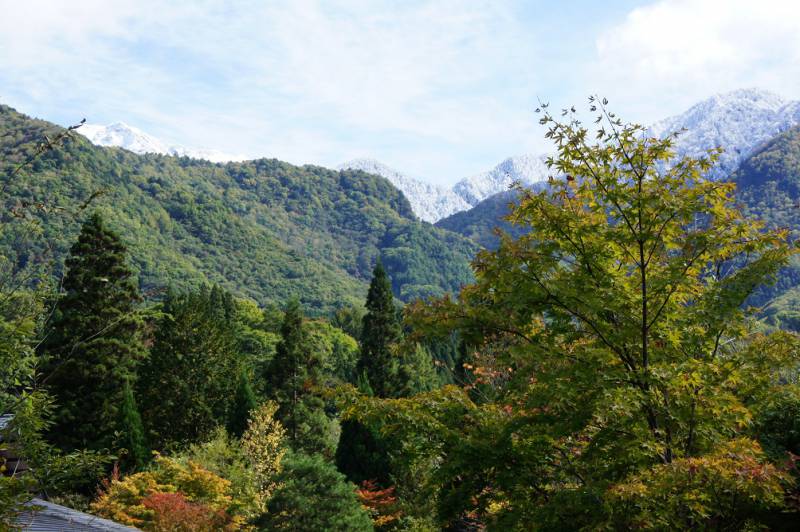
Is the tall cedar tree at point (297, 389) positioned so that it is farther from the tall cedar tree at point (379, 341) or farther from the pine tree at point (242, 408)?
the tall cedar tree at point (379, 341)

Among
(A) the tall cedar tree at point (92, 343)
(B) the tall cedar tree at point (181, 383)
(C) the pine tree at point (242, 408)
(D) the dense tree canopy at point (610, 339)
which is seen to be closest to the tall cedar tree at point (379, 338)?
(C) the pine tree at point (242, 408)

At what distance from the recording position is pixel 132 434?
26.1 meters

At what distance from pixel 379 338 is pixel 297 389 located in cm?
776

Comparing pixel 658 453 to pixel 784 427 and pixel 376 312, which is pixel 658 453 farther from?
pixel 376 312

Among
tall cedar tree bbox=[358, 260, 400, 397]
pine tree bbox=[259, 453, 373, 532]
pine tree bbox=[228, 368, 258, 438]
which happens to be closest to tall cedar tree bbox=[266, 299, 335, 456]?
pine tree bbox=[228, 368, 258, 438]

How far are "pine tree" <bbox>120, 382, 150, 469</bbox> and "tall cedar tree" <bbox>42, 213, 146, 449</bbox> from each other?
2.40 feet

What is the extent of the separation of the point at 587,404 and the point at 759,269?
7.91ft

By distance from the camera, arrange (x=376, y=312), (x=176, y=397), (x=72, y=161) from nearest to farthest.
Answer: (x=176, y=397) → (x=376, y=312) → (x=72, y=161)

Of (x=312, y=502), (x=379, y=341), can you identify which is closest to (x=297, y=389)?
(x=379, y=341)

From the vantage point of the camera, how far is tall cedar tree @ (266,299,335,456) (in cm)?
3278

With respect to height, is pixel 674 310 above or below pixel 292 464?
above

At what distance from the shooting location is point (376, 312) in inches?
1631

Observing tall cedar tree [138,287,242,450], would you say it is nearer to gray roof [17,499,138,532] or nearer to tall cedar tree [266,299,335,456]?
tall cedar tree [266,299,335,456]

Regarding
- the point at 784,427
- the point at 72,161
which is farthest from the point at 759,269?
the point at 72,161
